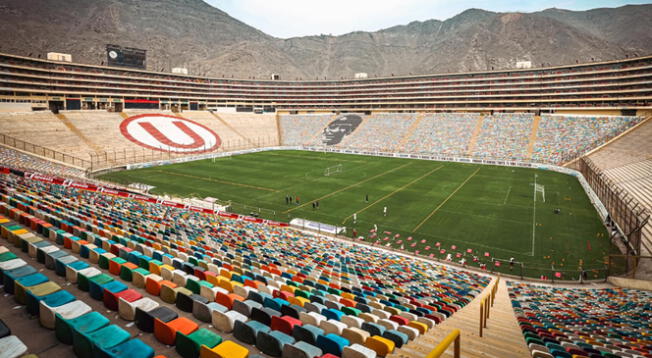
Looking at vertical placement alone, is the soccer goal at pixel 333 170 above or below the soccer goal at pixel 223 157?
below

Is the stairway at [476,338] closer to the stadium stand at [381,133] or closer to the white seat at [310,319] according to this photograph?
the white seat at [310,319]

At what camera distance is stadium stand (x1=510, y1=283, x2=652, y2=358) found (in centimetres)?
806

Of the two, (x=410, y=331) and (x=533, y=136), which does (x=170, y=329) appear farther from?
(x=533, y=136)

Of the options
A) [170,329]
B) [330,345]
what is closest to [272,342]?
[330,345]

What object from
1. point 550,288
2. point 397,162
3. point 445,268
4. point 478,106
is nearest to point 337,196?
point 445,268

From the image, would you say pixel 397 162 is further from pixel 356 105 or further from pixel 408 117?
pixel 356 105

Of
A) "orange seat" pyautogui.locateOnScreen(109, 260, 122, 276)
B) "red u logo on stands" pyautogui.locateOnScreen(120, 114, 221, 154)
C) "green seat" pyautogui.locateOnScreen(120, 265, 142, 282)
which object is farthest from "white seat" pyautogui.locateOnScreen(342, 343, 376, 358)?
"red u logo on stands" pyautogui.locateOnScreen(120, 114, 221, 154)

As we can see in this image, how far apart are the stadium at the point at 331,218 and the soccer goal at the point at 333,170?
13.2 inches

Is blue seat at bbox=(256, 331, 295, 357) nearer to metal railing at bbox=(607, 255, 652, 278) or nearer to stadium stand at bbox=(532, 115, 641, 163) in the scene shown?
metal railing at bbox=(607, 255, 652, 278)

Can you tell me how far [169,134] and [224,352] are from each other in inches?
2911

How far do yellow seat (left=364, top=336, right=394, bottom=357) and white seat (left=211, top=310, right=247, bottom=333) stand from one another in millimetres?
2636

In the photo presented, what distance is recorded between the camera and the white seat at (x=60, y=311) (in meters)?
6.05

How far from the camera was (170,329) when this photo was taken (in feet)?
19.6

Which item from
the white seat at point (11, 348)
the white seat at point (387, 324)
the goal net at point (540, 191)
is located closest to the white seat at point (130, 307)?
the white seat at point (11, 348)
